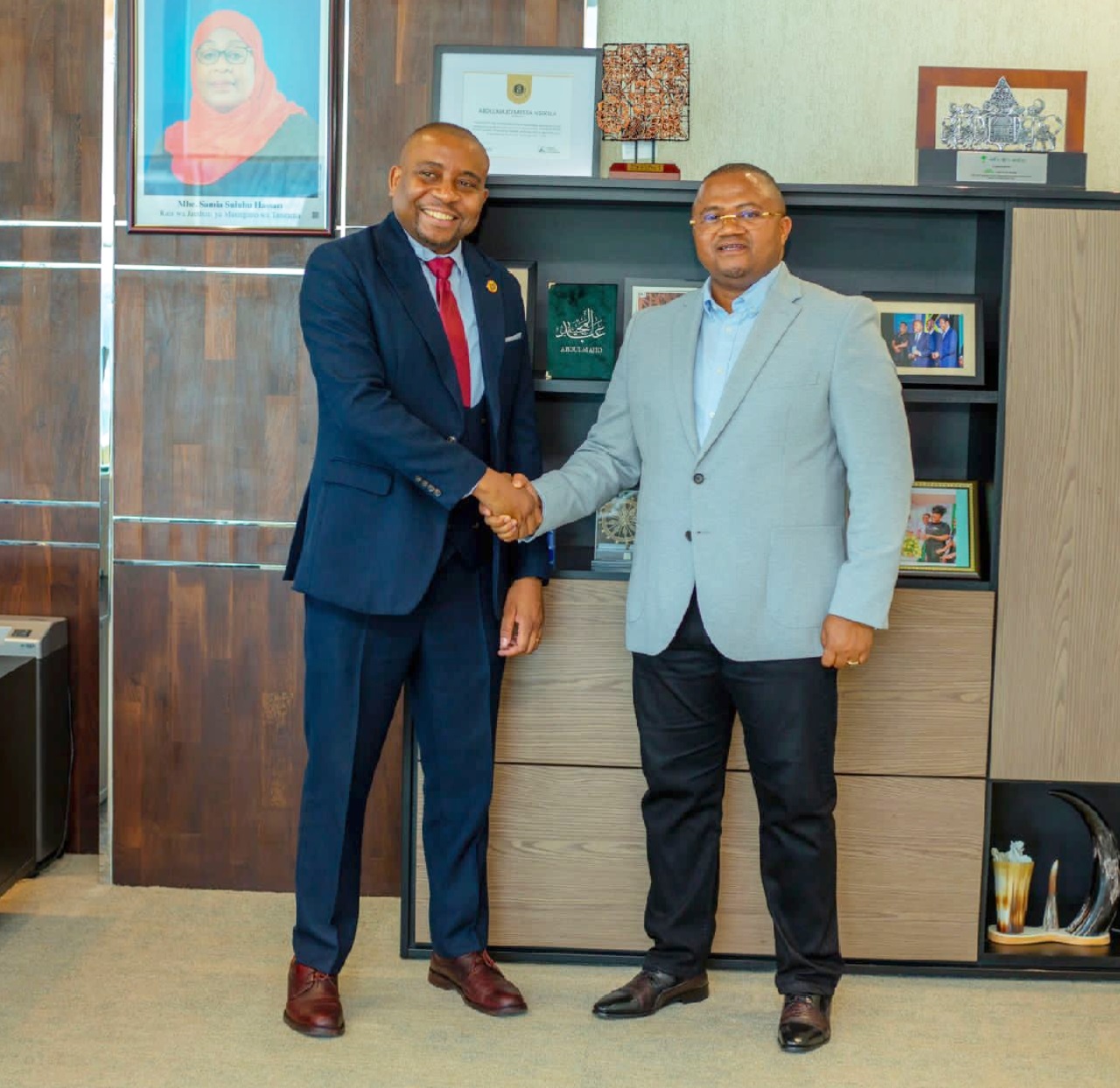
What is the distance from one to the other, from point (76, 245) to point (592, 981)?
217 centimetres

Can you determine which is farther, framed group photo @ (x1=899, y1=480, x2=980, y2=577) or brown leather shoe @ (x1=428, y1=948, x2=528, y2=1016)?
framed group photo @ (x1=899, y1=480, x2=980, y2=577)

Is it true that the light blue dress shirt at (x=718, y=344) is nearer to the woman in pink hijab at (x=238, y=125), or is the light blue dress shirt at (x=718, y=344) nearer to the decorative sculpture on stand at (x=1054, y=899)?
the woman in pink hijab at (x=238, y=125)

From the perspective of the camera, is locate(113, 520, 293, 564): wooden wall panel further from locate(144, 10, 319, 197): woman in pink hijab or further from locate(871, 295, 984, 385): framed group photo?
locate(871, 295, 984, 385): framed group photo

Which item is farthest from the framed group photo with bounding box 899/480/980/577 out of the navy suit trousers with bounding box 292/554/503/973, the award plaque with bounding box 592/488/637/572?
the navy suit trousers with bounding box 292/554/503/973

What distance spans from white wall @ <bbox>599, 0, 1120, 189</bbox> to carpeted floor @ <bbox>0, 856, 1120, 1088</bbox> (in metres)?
1.99

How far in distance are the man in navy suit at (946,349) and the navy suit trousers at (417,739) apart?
112cm

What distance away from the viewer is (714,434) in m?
2.53

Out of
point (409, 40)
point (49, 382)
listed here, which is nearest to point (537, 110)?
point (409, 40)

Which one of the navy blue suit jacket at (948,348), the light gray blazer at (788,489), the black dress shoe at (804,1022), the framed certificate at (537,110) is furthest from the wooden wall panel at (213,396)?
the black dress shoe at (804,1022)

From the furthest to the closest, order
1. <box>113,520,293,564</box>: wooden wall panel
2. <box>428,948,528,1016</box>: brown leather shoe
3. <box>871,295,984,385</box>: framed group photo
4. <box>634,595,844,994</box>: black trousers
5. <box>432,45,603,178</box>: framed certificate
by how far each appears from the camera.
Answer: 1. <box>113,520,293,564</box>: wooden wall panel
2. <box>432,45,603,178</box>: framed certificate
3. <box>871,295,984,385</box>: framed group photo
4. <box>428,948,528,1016</box>: brown leather shoe
5. <box>634,595,844,994</box>: black trousers

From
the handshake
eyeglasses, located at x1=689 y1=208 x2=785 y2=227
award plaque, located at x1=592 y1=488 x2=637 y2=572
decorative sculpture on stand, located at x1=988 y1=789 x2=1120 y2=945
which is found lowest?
decorative sculpture on stand, located at x1=988 y1=789 x2=1120 y2=945

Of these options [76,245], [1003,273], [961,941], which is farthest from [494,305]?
[961,941]

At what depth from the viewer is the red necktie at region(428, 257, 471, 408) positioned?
262 cm

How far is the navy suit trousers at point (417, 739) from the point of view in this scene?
8.43 feet
